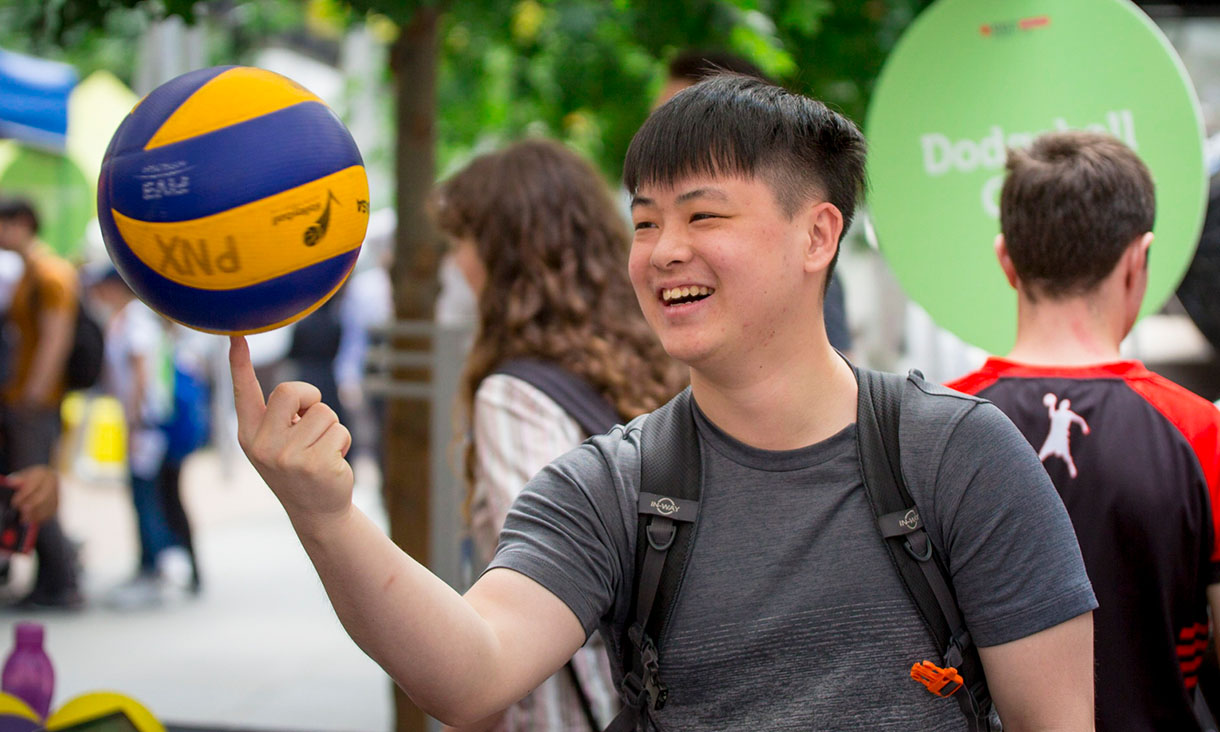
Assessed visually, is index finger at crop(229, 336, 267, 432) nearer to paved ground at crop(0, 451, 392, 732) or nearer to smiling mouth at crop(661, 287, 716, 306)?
smiling mouth at crop(661, 287, 716, 306)

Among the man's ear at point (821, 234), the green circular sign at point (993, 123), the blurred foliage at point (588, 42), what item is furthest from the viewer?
the blurred foliage at point (588, 42)

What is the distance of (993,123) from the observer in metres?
2.90

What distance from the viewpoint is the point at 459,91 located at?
8.61m

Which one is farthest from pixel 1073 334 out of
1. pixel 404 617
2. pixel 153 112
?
pixel 153 112

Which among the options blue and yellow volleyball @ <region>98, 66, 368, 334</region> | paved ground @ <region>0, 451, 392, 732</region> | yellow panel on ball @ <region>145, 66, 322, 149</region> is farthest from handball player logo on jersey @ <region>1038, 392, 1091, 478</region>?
paved ground @ <region>0, 451, 392, 732</region>

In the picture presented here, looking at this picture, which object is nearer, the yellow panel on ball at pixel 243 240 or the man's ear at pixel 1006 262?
the yellow panel on ball at pixel 243 240

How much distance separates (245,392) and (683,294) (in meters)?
0.61

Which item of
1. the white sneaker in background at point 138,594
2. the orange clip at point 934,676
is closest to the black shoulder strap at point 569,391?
the orange clip at point 934,676

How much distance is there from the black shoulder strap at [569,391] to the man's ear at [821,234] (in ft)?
3.89

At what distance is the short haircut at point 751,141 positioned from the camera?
1773 millimetres

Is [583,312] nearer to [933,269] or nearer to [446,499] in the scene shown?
[933,269]

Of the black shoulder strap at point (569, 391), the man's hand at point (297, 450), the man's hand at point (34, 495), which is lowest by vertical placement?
the man's hand at point (34, 495)

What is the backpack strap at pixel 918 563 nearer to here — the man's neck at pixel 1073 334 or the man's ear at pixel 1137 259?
the man's neck at pixel 1073 334

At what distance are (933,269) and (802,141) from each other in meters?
1.16
